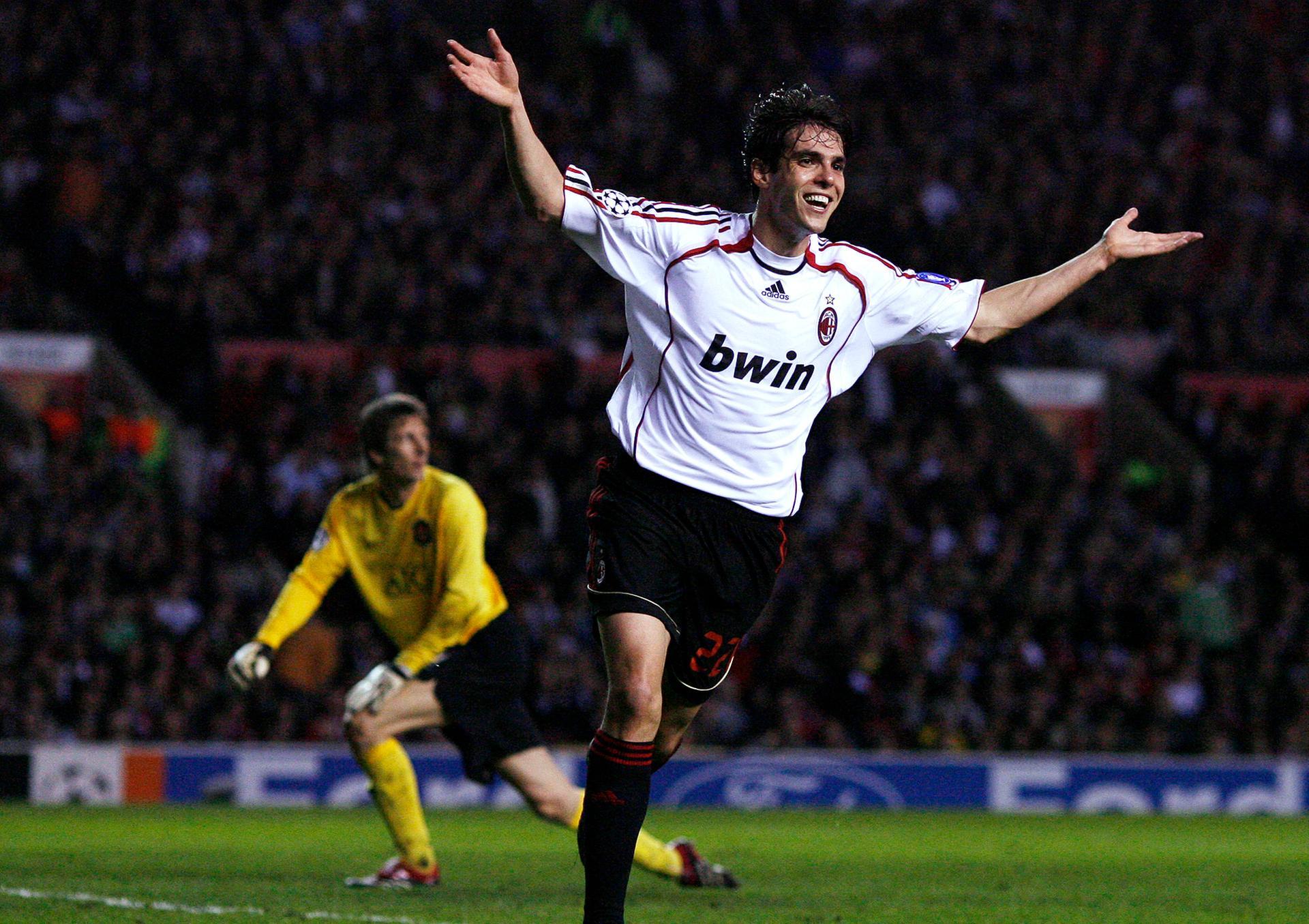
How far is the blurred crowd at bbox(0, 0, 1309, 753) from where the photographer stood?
16422mm

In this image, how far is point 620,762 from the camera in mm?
5527

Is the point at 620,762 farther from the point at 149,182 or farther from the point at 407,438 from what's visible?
the point at 149,182

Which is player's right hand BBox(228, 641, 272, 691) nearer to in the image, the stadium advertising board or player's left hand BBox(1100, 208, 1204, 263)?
player's left hand BBox(1100, 208, 1204, 263)

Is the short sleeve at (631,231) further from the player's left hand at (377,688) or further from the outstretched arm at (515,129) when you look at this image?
the player's left hand at (377,688)

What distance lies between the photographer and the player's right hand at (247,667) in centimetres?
756

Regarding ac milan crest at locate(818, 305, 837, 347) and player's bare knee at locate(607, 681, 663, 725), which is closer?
player's bare knee at locate(607, 681, 663, 725)

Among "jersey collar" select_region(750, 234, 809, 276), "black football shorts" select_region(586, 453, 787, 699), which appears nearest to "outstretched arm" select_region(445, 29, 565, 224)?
"jersey collar" select_region(750, 234, 809, 276)

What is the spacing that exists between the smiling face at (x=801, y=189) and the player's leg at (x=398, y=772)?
124 inches

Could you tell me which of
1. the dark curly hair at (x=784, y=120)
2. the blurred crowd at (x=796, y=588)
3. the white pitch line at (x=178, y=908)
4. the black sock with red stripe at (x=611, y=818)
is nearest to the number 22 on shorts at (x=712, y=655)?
the black sock with red stripe at (x=611, y=818)

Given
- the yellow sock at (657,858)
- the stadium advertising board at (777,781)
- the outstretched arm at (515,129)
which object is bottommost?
the stadium advertising board at (777,781)

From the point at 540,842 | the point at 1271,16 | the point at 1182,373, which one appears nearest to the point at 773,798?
the point at 540,842

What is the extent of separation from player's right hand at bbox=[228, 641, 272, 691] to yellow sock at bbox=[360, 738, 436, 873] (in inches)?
30.2

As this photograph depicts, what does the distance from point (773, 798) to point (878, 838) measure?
3.47 meters

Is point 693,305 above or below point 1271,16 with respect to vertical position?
below
